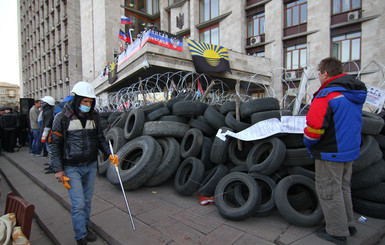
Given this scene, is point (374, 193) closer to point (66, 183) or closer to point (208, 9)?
point (66, 183)

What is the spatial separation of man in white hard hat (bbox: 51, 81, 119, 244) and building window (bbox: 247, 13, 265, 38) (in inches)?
869

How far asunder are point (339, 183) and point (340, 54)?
1857 cm

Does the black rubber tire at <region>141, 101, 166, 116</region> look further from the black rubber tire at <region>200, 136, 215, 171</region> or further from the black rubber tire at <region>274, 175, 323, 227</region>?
the black rubber tire at <region>274, 175, 323, 227</region>

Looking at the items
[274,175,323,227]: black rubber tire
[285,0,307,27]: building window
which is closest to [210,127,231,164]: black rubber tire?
[274,175,323,227]: black rubber tire

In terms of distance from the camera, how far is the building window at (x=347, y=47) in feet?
52.5

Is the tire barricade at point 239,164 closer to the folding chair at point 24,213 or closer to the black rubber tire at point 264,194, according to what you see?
the black rubber tire at point 264,194

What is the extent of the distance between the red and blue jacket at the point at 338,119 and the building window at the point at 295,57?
18.4 meters

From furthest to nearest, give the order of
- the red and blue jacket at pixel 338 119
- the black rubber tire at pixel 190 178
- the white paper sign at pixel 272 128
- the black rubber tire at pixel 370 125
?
the black rubber tire at pixel 190 178 < the white paper sign at pixel 272 128 < the black rubber tire at pixel 370 125 < the red and blue jacket at pixel 338 119

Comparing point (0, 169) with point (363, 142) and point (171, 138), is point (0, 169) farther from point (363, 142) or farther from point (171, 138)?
point (363, 142)

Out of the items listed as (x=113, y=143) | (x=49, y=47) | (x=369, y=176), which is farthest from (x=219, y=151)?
(x=49, y=47)

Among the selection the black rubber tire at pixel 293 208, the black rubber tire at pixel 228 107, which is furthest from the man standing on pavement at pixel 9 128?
the black rubber tire at pixel 293 208

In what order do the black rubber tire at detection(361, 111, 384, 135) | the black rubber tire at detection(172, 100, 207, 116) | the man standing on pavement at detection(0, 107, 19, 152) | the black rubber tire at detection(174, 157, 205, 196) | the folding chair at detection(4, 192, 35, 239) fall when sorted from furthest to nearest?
the man standing on pavement at detection(0, 107, 19, 152) → the black rubber tire at detection(172, 100, 207, 116) → the black rubber tire at detection(174, 157, 205, 196) → the black rubber tire at detection(361, 111, 384, 135) → the folding chair at detection(4, 192, 35, 239)

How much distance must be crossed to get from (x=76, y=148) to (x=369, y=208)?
4.22 metres

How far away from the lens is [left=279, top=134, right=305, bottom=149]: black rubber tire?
3.66m
